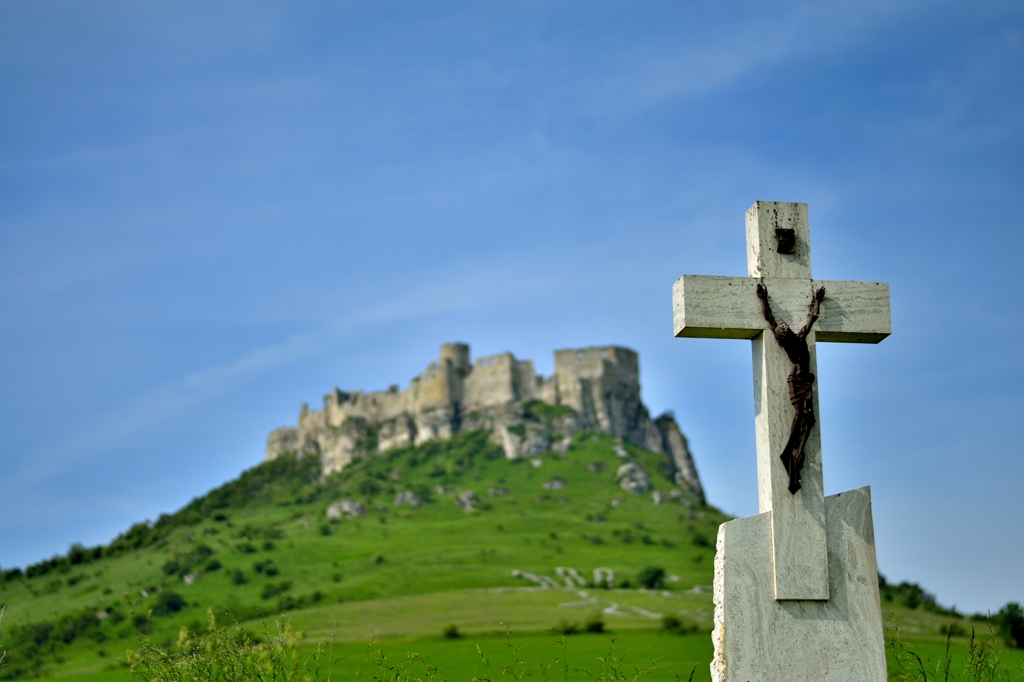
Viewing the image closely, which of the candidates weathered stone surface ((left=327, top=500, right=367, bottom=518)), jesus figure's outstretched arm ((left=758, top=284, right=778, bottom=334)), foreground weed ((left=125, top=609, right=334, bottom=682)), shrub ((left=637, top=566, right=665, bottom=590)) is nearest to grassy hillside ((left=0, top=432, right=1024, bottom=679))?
shrub ((left=637, top=566, right=665, bottom=590))

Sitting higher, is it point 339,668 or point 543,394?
point 543,394

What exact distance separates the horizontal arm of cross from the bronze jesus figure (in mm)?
49

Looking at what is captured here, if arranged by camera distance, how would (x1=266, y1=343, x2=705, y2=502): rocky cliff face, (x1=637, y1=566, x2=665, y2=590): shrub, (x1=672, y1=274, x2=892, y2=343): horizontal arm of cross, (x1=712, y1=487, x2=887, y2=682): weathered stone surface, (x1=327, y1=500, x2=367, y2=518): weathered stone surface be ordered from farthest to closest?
(x1=266, y1=343, x2=705, y2=502): rocky cliff face → (x1=327, y1=500, x2=367, y2=518): weathered stone surface → (x1=637, y1=566, x2=665, y2=590): shrub → (x1=672, y1=274, x2=892, y2=343): horizontal arm of cross → (x1=712, y1=487, x2=887, y2=682): weathered stone surface

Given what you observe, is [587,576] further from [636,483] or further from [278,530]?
[278,530]

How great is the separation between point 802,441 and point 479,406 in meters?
88.7

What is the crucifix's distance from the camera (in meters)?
5.51

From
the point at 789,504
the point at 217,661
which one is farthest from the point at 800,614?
the point at 217,661

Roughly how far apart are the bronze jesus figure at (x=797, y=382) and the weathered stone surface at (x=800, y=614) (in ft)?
1.04

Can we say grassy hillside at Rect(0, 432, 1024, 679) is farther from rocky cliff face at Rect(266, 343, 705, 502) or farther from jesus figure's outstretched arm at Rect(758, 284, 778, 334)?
jesus figure's outstretched arm at Rect(758, 284, 778, 334)

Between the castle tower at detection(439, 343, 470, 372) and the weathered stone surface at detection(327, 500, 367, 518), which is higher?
the castle tower at detection(439, 343, 470, 372)

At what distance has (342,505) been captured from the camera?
81.9 m

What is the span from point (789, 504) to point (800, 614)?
0.59 meters

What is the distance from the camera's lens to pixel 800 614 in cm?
559

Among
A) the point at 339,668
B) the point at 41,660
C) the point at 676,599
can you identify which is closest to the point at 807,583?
the point at 339,668
